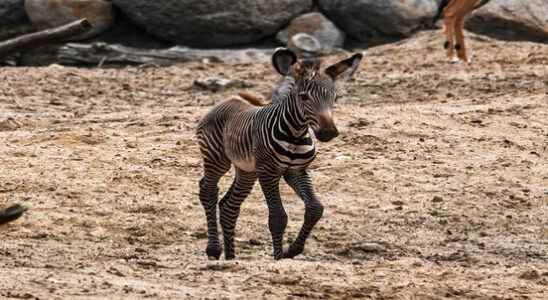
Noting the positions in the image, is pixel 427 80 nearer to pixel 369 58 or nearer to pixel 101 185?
pixel 369 58

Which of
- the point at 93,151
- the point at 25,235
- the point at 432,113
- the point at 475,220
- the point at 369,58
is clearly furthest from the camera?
the point at 369,58

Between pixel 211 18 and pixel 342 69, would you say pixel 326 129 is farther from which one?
pixel 211 18

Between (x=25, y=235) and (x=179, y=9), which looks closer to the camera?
(x=25, y=235)

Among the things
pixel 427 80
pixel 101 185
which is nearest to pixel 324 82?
pixel 101 185

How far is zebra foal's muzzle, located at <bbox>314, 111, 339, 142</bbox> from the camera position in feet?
26.3

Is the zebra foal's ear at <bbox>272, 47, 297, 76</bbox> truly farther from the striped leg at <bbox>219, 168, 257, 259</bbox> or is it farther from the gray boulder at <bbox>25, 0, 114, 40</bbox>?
the gray boulder at <bbox>25, 0, 114, 40</bbox>

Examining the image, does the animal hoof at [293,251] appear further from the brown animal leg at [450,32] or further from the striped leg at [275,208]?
the brown animal leg at [450,32]

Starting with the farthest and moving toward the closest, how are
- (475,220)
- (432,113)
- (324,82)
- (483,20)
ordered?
1. (483,20)
2. (432,113)
3. (475,220)
4. (324,82)

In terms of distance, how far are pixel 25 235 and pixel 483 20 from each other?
10.9 m

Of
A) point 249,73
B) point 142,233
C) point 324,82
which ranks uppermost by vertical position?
point 324,82

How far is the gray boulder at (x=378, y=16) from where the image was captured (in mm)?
18750

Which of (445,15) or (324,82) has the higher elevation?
(324,82)

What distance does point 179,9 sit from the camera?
1870 centimetres

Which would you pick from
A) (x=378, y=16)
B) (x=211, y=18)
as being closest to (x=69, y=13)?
(x=211, y=18)
